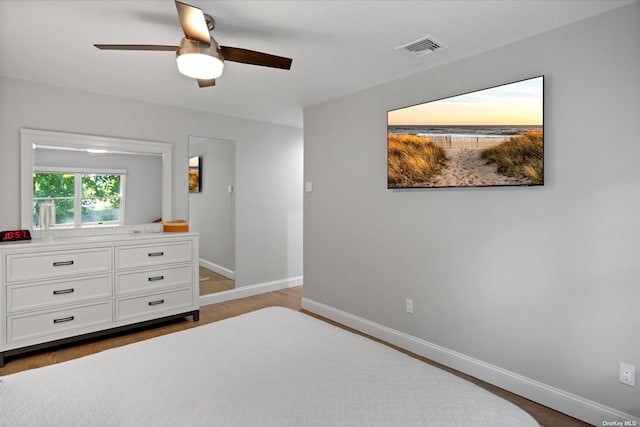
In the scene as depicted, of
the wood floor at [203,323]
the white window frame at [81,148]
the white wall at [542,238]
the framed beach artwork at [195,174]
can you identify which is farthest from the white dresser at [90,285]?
the white wall at [542,238]

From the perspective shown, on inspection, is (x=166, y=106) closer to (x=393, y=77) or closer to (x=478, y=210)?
(x=393, y=77)

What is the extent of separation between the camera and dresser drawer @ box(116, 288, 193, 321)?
336cm

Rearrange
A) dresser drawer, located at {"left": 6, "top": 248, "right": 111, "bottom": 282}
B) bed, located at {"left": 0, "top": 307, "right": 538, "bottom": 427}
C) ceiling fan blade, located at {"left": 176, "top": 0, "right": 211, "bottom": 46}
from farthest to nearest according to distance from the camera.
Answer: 1. dresser drawer, located at {"left": 6, "top": 248, "right": 111, "bottom": 282}
2. ceiling fan blade, located at {"left": 176, "top": 0, "right": 211, "bottom": 46}
3. bed, located at {"left": 0, "top": 307, "right": 538, "bottom": 427}

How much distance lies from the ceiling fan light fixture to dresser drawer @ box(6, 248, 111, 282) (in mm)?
2179

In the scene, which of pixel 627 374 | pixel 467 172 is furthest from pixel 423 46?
pixel 627 374

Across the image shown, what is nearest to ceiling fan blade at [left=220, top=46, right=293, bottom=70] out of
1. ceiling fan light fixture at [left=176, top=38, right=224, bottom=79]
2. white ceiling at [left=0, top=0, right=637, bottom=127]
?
ceiling fan light fixture at [left=176, top=38, right=224, bottom=79]

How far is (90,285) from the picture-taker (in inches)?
124

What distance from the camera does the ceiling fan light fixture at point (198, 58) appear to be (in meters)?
1.77

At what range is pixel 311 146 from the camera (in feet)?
13.2

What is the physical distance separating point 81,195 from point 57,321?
1208 mm

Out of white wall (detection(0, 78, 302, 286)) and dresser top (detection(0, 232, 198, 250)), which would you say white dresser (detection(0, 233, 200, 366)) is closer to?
dresser top (detection(0, 232, 198, 250))

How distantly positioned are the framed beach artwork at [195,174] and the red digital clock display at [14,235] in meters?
1.59

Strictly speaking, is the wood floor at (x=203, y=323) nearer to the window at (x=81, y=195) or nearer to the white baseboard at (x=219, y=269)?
the white baseboard at (x=219, y=269)

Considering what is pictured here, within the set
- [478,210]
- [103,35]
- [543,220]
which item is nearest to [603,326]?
[543,220]
